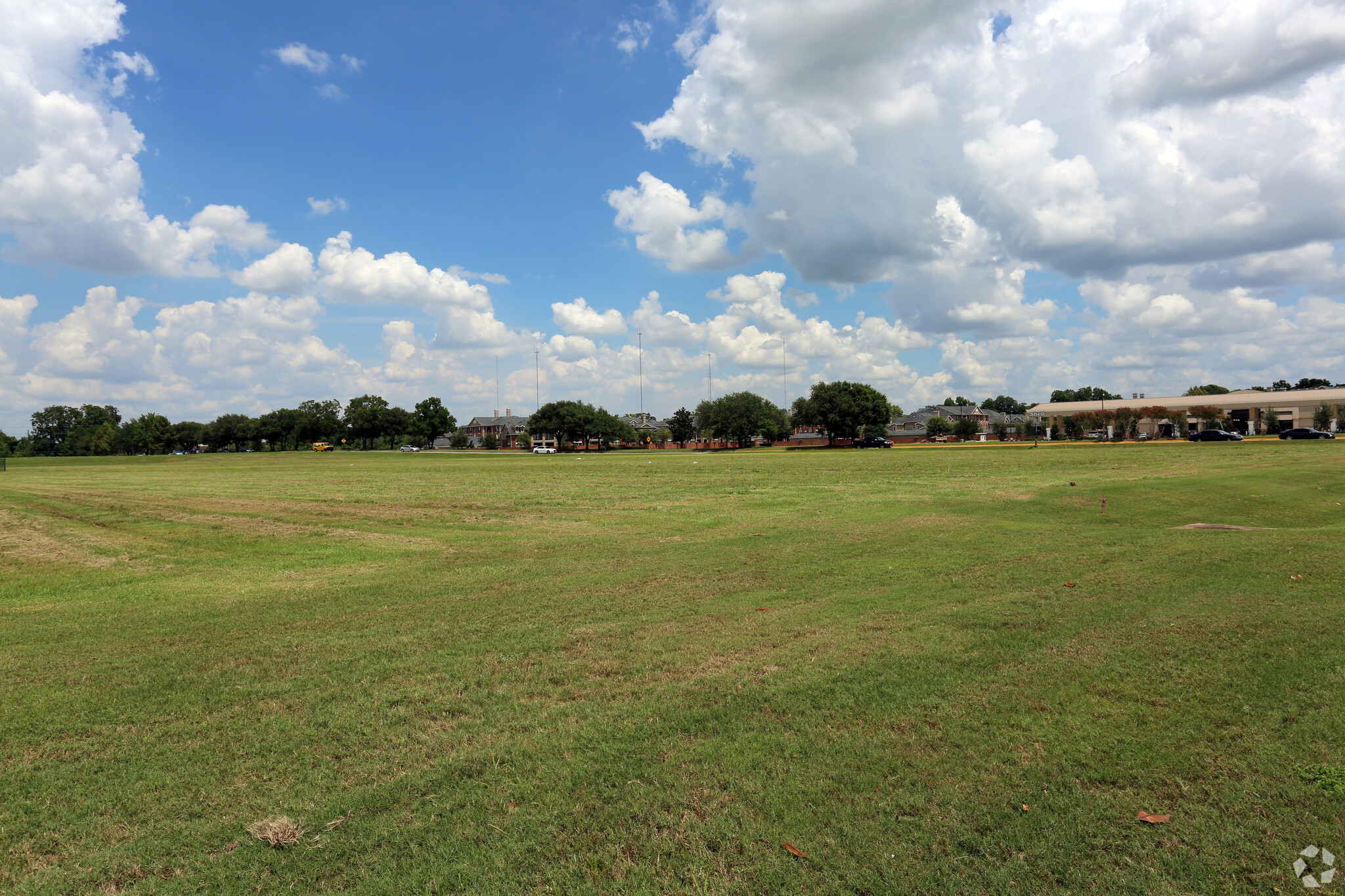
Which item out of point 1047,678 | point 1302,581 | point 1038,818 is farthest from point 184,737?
point 1302,581

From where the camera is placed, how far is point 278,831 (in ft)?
14.2

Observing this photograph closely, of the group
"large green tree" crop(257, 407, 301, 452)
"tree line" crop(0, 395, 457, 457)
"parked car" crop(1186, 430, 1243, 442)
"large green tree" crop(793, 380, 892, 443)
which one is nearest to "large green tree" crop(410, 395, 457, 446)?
"tree line" crop(0, 395, 457, 457)

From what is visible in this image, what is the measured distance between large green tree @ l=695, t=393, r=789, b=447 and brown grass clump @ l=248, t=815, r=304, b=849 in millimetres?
128565

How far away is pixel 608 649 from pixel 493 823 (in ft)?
11.6

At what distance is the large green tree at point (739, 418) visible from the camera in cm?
13238

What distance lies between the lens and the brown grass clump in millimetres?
4275

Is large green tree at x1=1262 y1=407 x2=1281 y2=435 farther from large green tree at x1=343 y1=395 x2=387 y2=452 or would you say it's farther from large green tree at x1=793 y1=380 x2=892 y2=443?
large green tree at x1=343 y1=395 x2=387 y2=452

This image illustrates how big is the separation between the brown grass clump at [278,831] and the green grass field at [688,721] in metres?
0.06

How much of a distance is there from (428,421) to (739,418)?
3299 inches

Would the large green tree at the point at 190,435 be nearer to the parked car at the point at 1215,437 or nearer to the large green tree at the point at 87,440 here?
the large green tree at the point at 87,440

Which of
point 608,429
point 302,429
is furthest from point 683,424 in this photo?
point 302,429

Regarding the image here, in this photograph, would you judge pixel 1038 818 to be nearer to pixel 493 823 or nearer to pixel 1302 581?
pixel 493 823

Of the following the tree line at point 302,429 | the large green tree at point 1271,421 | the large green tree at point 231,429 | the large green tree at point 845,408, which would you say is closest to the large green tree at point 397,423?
the tree line at point 302,429

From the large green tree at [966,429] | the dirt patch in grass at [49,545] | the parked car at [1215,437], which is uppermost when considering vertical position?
the large green tree at [966,429]
